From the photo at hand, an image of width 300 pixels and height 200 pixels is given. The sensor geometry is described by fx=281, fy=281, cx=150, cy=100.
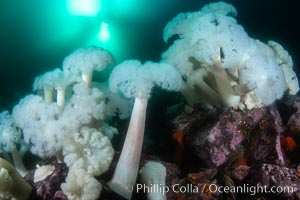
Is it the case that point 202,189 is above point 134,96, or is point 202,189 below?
below

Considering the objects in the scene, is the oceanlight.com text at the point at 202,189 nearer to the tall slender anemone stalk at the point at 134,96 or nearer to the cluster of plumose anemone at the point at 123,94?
the cluster of plumose anemone at the point at 123,94

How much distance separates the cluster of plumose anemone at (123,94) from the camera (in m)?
3.57

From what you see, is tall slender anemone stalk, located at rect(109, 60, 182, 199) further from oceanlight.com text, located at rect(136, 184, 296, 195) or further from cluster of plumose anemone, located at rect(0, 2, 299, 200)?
oceanlight.com text, located at rect(136, 184, 296, 195)

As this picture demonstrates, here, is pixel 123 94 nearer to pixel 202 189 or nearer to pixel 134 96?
pixel 134 96

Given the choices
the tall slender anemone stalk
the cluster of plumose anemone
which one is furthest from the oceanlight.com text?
the tall slender anemone stalk

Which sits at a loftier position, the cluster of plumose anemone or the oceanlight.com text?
the cluster of plumose anemone

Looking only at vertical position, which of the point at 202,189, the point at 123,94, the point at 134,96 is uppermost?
the point at 123,94

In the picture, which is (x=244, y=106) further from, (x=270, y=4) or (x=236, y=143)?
(x=270, y=4)

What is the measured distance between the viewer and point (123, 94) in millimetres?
4105

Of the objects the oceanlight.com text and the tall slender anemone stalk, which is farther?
the tall slender anemone stalk

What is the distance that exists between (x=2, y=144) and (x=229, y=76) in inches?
148

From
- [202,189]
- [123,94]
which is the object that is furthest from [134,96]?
[202,189]

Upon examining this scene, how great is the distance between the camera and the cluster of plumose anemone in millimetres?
3570

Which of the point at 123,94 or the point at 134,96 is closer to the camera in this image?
the point at 134,96
